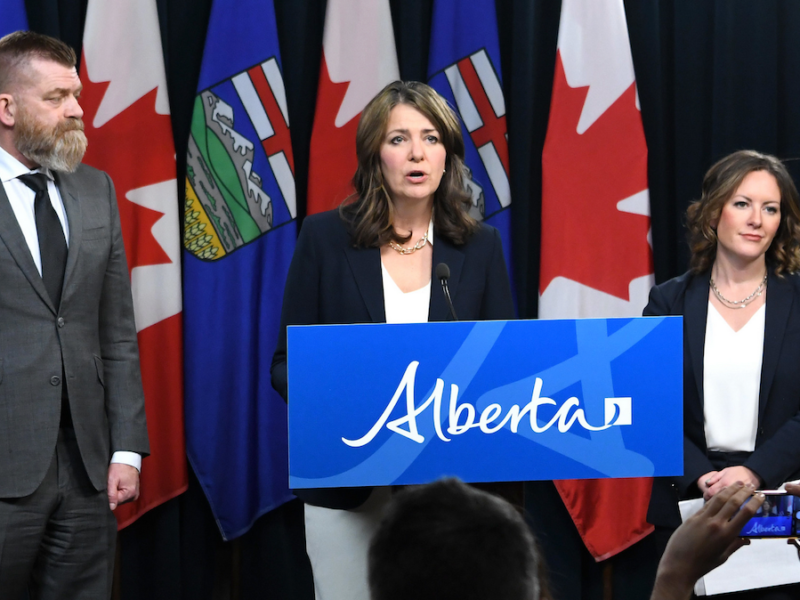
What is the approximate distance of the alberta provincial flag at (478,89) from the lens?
3213mm

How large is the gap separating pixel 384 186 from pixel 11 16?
178 cm

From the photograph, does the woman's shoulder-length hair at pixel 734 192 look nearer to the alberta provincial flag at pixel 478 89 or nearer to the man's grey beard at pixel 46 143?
the alberta provincial flag at pixel 478 89

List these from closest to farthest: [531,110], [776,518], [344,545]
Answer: [776,518], [344,545], [531,110]

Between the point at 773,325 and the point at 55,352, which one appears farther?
the point at 773,325

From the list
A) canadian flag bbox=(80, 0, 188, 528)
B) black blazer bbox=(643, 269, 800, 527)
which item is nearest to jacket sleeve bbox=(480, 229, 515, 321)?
black blazer bbox=(643, 269, 800, 527)

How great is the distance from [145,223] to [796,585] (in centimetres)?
240

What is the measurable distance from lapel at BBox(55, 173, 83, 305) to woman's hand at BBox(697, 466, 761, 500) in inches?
65.0

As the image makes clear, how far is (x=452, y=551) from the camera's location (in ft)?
2.62

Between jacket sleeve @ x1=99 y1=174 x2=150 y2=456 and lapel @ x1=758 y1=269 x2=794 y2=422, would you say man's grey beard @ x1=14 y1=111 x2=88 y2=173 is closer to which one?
jacket sleeve @ x1=99 y1=174 x2=150 y2=456

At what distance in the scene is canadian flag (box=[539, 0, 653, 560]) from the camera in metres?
3.20

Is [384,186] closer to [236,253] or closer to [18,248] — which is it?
[18,248]

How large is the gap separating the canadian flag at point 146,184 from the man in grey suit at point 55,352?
0.82 m

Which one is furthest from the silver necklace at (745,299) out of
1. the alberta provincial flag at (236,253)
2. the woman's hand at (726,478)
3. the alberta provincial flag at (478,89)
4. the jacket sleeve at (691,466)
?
the alberta provincial flag at (236,253)

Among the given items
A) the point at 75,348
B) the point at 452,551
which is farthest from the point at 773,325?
the point at 75,348
